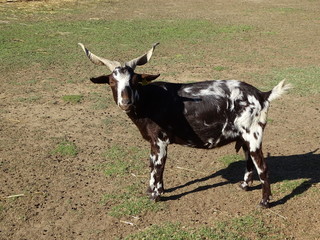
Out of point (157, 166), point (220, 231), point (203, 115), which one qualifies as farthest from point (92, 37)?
A: point (220, 231)

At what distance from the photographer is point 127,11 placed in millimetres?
28484

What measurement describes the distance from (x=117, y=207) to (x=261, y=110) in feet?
10.2

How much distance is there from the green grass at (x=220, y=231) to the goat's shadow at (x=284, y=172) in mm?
1004

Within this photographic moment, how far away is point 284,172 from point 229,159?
122cm

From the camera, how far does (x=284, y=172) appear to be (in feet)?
34.7

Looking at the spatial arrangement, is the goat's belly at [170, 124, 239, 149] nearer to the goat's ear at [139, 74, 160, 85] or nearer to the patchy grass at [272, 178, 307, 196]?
the goat's ear at [139, 74, 160, 85]

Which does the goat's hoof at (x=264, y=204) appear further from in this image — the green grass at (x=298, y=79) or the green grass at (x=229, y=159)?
the green grass at (x=298, y=79)

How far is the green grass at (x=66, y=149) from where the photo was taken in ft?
37.0

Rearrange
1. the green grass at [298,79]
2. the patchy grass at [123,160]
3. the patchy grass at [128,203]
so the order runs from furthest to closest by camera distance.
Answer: the green grass at [298,79] < the patchy grass at [123,160] < the patchy grass at [128,203]

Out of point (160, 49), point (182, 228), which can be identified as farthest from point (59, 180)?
point (160, 49)

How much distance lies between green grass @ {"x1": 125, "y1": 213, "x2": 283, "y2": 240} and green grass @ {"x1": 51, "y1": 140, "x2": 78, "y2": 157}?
3.56 meters

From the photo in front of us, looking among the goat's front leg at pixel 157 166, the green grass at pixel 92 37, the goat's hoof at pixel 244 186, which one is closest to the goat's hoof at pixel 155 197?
the goat's front leg at pixel 157 166

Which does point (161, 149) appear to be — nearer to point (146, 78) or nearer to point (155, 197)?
point (155, 197)

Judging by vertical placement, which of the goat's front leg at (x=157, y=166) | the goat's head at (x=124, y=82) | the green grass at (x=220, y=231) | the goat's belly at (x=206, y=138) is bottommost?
the green grass at (x=220, y=231)
